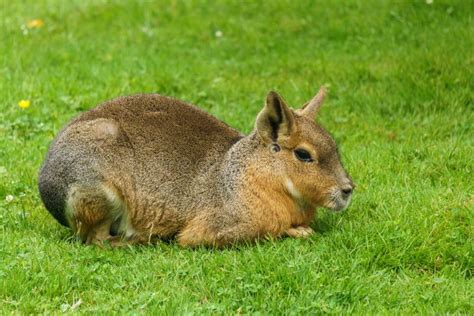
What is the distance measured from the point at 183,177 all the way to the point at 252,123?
243 centimetres

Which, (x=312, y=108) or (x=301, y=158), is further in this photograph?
(x=312, y=108)

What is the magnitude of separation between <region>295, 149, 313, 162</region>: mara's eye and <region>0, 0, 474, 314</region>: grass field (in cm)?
53

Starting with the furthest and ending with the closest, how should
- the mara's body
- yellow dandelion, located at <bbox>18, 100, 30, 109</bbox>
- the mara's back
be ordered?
yellow dandelion, located at <bbox>18, 100, 30, 109</bbox>
the mara's back
the mara's body

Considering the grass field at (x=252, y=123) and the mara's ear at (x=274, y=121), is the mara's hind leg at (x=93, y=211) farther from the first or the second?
the mara's ear at (x=274, y=121)

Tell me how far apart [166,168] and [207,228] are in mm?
554

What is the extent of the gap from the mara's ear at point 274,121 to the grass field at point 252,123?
2.41 feet

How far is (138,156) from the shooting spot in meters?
6.86

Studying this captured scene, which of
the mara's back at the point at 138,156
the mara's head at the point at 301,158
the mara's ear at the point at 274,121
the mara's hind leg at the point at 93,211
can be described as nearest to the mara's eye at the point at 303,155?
the mara's head at the point at 301,158

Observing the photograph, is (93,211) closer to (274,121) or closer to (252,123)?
(274,121)

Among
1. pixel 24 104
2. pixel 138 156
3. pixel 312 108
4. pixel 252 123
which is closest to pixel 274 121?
pixel 312 108

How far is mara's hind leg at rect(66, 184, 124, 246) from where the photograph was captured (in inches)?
260

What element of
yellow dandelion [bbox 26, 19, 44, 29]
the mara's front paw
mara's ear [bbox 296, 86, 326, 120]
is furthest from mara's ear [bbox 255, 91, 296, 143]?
yellow dandelion [bbox 26, 19, 44, 29]

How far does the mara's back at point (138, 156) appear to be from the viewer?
6.65 meters

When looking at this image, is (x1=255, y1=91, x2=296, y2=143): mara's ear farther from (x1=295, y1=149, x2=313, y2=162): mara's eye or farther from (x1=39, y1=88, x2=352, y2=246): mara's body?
(x1=295, y1=149, x2=313, y2=162): mara's eye
